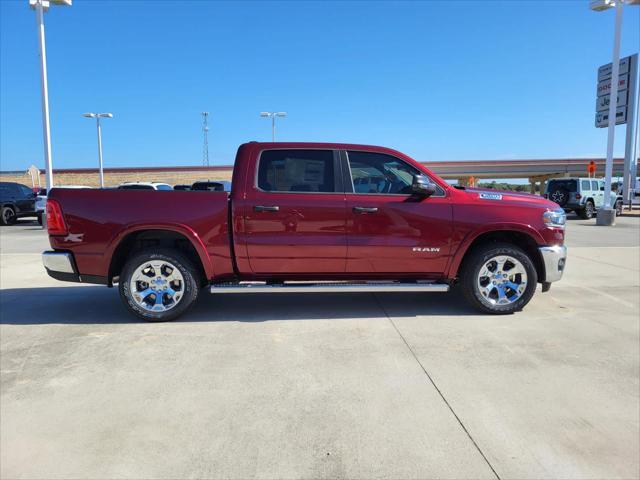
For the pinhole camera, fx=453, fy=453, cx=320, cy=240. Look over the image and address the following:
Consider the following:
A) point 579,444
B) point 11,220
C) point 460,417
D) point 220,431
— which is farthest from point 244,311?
point 11,220

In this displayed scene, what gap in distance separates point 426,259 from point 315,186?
4.84 ft

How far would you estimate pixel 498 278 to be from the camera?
512cm

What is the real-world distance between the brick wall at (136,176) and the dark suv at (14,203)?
4422 cm

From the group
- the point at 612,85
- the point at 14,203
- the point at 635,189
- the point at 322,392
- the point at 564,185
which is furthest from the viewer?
the point at 635,189

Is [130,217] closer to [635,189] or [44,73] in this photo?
[44,73]

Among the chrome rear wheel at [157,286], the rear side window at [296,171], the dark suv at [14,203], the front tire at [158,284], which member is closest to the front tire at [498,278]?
the rear side window at [296,171]

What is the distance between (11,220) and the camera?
62.3 ft

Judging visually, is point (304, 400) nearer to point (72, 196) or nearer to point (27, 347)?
point (27, 347)

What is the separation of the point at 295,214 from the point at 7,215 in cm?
Result: 1886

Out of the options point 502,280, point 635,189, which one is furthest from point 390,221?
point 635,189

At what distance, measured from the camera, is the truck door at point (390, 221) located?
16.1 feet

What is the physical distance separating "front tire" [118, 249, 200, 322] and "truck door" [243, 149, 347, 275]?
2.38 feet

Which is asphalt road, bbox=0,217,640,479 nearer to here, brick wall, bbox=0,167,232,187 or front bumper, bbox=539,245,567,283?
front bumper, bbox=539,245,567,283

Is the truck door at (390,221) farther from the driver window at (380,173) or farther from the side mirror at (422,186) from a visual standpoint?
the side mirror at (422,186)
